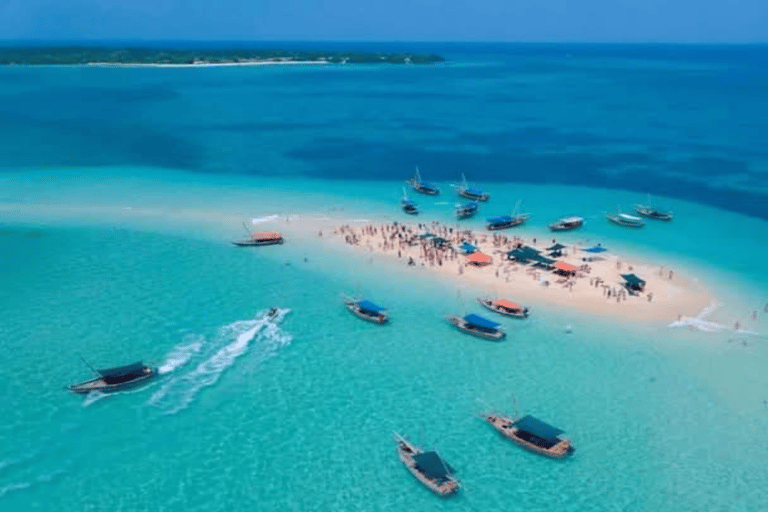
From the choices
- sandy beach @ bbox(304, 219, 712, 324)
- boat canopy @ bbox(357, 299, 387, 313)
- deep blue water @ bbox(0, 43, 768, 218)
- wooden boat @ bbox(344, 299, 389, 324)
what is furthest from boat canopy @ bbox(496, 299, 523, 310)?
deep blue water @ bbox(0, 43, 768, 218)

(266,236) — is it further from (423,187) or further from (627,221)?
(627,221)

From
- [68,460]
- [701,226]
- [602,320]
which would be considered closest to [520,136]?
[701,226]

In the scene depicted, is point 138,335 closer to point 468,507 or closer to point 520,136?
point 468,507

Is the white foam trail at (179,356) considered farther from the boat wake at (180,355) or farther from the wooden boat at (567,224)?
the wooden boat at (567,224)

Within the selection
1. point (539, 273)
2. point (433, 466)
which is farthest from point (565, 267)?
point (433, 466)

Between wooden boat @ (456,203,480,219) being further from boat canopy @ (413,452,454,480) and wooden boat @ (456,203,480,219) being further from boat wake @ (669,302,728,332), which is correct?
boat canopy @ (413,452,454,480)

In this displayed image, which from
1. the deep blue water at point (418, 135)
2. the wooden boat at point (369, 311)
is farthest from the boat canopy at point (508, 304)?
the deep blue water at point (418, 135)
